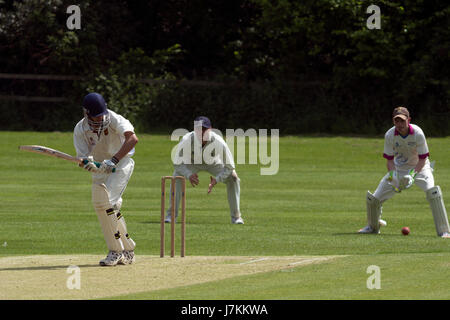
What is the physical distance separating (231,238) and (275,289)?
452cm

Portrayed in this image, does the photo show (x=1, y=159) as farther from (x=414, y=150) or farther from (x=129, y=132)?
(x=129, y=132)

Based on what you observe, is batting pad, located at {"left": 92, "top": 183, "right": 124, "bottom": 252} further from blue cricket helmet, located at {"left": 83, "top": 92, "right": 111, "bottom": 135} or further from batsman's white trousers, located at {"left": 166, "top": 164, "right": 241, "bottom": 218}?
batsman's white trousers, located at {"left": 166, "top": 164, "right": 241, "bottom": 218}

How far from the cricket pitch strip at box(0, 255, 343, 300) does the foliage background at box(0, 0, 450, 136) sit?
23.7m

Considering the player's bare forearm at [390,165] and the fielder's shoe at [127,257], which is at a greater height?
the player's bare forearm at [390,165]

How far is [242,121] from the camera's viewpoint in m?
35.7

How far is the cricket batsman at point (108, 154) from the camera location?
10.5 metres

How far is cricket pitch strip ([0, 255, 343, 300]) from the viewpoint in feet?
30.2

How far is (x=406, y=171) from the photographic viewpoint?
14.2 meters

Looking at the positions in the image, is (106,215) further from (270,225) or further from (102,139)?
(270,225)
